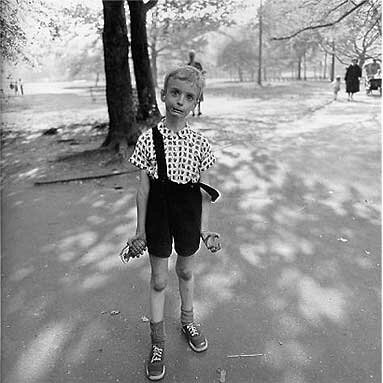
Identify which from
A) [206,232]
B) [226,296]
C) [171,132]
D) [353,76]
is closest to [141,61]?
[226,296]

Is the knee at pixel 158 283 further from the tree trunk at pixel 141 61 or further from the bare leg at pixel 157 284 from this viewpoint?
the tree trunk at pixel 141 61

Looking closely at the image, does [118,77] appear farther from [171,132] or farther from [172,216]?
[172,216]

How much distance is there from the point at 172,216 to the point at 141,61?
9898 mm

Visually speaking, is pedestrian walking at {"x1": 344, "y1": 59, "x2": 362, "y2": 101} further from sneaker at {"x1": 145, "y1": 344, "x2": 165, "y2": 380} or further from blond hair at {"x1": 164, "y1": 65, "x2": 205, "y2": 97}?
sneaker at {"x1": 145, "y1": 344, "x2": 165, "y2": 380}

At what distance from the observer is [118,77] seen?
8.16m

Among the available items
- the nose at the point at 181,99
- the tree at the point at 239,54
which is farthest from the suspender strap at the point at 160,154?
the tree at the point at 239,54

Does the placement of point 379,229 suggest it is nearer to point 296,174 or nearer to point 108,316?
point 296,174

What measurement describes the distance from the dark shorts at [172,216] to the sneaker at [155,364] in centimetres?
63

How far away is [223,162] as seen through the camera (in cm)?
737

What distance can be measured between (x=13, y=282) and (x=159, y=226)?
1.87 metres

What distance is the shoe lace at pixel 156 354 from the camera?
2586 mm

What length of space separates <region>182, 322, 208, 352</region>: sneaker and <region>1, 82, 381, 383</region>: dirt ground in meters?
0.05

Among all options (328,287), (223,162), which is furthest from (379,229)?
(223,162)

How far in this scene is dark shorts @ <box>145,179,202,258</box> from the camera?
96.2 inches
